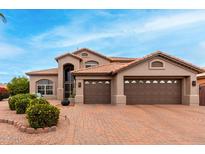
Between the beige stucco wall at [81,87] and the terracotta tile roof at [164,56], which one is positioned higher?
the terracotta tile roof at [164,56]

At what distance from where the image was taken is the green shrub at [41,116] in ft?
28.0

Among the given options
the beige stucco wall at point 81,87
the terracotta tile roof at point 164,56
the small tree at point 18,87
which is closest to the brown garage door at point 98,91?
the beige stucco wall at point 81,87

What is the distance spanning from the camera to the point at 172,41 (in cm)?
1959

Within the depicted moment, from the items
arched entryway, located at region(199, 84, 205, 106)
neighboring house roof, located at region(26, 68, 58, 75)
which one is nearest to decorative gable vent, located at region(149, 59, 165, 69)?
arched entryway, located at region(199, 84, 205, 106)

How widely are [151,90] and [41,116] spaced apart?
522 inches

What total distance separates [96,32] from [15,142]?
1454 centimetres

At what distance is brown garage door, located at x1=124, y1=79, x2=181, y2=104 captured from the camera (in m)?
20.0

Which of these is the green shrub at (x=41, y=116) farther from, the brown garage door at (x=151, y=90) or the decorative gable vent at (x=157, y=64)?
the decorative gable vent at (x=157, y=64)

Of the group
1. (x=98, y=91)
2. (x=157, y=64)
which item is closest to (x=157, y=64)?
(x=157, y=64)

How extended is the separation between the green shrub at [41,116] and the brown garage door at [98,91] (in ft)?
39.3

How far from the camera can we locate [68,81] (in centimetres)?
3052

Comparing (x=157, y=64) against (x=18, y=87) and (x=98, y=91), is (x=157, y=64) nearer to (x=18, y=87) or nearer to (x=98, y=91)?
(x=98, y=91)
